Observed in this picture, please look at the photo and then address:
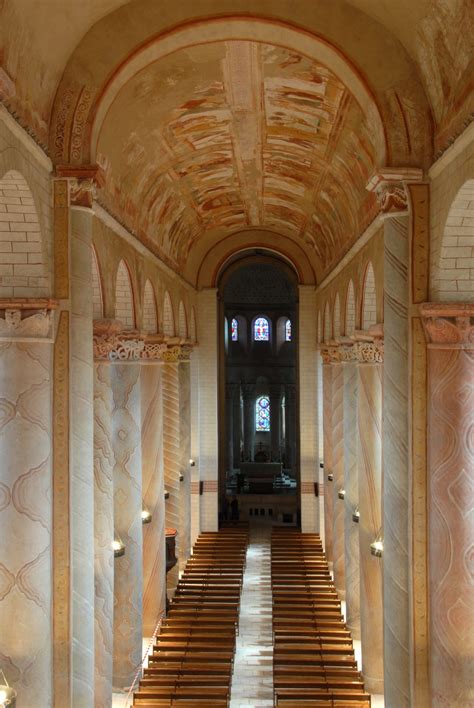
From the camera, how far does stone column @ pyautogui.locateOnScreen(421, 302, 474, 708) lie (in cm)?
1169

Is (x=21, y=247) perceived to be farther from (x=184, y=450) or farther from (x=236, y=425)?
(x=236, y=425)

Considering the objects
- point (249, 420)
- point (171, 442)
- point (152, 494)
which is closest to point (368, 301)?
point (152, 494)

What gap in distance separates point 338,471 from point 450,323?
540 inches

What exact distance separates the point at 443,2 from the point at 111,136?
692 centimetres

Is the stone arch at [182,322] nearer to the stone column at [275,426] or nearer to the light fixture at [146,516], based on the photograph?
the light fixture at [146,516]

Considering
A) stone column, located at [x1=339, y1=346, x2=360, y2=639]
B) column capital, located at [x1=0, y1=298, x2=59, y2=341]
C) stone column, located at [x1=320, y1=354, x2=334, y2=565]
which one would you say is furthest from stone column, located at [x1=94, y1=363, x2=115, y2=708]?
stone column, located at [x1=320, y1=354, x2=334, y2=565]

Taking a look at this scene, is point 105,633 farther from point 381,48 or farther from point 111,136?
point 381,48

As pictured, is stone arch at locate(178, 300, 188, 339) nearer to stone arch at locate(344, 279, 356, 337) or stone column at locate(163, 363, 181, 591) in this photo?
stone column at locate(163, 363, 181, 591)

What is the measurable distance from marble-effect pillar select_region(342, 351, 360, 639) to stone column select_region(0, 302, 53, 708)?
11558 millimetres

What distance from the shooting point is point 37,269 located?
37.8 ft

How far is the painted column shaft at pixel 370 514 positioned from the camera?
17719 mm

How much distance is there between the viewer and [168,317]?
25.9 meters

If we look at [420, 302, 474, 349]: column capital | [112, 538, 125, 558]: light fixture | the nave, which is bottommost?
the nave

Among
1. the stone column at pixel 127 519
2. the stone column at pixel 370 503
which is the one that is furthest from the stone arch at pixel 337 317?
the stone column at pixel 127 519
